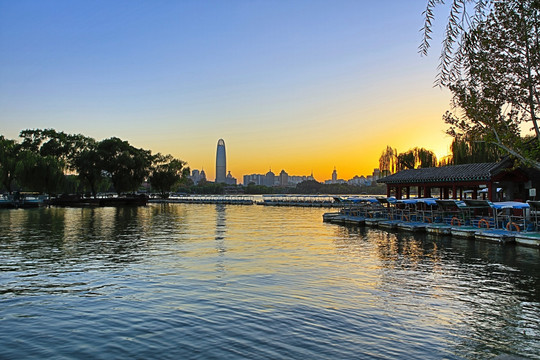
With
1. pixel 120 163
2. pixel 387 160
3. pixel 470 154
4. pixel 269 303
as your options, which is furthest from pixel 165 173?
pixel 269 303

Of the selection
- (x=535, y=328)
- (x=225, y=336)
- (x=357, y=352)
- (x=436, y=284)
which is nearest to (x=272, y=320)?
(x=225, y=336)

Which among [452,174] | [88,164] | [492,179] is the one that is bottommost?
[492,179]

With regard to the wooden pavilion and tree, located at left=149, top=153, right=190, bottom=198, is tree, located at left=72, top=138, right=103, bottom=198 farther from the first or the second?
the wooden pavilion

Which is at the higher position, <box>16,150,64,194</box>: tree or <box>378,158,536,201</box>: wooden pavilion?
<box>16,150,64,194</box>: tree

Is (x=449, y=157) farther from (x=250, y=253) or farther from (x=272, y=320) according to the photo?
(x=272, y=320)

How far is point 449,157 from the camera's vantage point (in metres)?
51.4

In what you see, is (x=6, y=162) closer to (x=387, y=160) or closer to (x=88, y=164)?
(x=88, y=164)

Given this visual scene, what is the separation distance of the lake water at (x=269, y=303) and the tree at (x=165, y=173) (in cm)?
8134

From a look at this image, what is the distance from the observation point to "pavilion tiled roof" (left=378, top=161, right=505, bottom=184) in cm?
3034

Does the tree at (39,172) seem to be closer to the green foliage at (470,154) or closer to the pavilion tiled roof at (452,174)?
the pavilion tiled roof at (452,174)

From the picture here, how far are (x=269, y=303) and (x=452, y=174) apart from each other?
2720 centimetres

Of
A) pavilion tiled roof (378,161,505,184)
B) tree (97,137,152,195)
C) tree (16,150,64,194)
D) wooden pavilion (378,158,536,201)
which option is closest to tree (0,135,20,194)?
tree (16,150,64,194)

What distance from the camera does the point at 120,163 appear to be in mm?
79312

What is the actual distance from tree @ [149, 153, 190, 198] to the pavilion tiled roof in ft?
226
